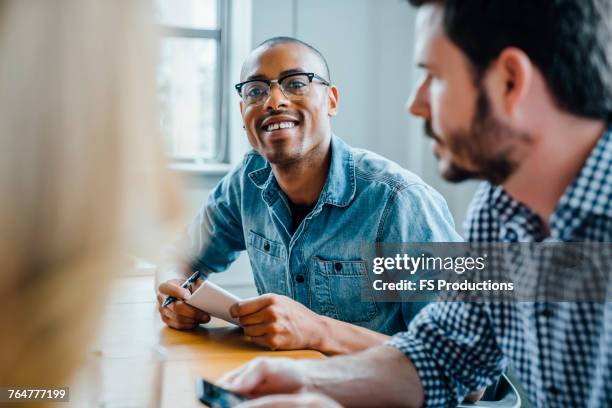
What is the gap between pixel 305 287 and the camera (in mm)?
1682

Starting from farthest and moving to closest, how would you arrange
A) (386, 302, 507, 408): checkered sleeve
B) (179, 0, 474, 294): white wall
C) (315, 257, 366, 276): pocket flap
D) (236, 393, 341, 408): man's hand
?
(179, 0, 474, 294): white wall, (315, 257, 366, 276): pocket flap, (386, 302, 507, 408): checkered sleeve, (236, 393, 341, 408): man's hand

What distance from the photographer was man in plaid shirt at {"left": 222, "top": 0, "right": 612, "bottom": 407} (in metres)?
0.93

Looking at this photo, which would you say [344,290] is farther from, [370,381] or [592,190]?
[592,190]

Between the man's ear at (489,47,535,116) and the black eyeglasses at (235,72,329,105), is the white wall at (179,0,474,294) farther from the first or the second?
the man's ear at (489,47,535,116)

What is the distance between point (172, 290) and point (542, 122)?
983 millimetres

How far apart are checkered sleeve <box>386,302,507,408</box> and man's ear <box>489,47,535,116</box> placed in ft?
1.14

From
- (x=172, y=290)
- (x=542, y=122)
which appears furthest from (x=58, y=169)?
(x=172, y=290)

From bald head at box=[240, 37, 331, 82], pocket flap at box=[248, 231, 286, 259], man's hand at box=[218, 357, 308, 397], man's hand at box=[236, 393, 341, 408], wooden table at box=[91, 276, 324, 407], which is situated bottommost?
wooden table at box=[91, 276, 324, 407]

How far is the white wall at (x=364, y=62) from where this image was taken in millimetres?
3254

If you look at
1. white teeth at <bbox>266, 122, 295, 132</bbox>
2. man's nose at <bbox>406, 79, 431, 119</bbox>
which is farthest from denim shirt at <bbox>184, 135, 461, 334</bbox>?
man's nose at <bbox>406, 79, 431, 119</bbox>

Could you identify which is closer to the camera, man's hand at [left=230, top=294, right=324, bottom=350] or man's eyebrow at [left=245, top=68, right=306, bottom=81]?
man's hand at [left=230, top=294, right=324, bottom=350]

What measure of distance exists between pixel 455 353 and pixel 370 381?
0.51 ft

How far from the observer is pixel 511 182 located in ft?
3.34

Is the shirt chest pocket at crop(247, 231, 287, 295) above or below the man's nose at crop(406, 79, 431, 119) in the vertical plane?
below
